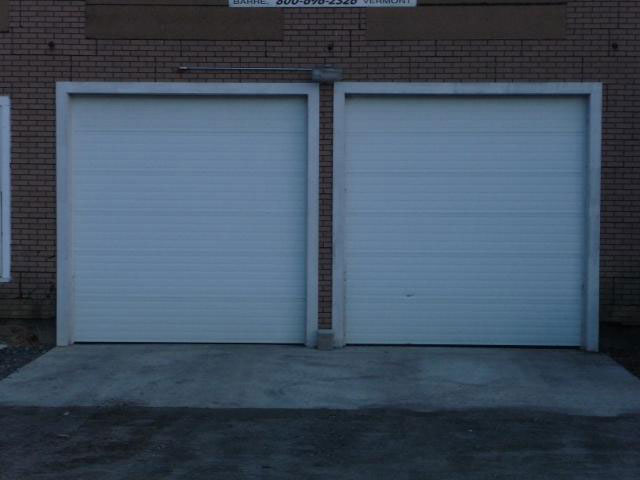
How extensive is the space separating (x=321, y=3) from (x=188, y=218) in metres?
3.02

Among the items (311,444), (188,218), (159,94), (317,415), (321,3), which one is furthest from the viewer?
(188,218)

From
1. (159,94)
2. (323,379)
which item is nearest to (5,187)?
(159,94)

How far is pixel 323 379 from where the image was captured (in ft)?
35.9

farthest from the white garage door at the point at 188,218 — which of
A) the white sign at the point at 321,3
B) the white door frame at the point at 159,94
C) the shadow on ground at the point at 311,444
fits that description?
the shadow on ground at the point at 311,444

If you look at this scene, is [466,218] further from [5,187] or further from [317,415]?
[5,187]

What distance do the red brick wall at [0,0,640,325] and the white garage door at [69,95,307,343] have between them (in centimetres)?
35

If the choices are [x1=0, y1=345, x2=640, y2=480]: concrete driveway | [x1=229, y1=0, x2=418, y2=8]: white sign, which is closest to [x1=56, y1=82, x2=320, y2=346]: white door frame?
[x1=0, y1=345, x2=640, y2=480]: concrete driveway

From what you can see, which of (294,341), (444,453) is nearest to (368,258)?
(294,341)

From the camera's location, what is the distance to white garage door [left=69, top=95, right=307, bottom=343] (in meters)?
12.8

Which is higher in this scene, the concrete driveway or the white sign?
the white sign

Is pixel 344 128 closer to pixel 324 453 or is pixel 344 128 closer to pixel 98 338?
pixel 98 338

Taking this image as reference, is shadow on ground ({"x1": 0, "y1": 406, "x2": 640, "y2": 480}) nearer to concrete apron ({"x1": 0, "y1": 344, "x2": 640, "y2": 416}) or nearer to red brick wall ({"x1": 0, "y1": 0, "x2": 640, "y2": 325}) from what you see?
concrete apron ({"x1": 0, "y1": 344, "x2": 640, "y2": 416})

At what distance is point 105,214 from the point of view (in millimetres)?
12867

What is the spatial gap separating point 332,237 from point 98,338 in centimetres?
311
